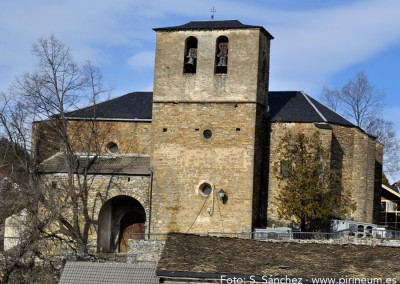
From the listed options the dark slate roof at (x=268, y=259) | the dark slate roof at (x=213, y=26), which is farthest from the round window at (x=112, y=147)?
the dark slate roof at (x=268, y=259)

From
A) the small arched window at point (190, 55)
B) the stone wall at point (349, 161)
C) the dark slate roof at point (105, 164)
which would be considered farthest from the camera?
the dark slate roof at point (105, 164)

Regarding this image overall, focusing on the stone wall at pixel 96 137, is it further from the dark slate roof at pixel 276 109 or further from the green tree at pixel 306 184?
the green tree at pixel 306 184

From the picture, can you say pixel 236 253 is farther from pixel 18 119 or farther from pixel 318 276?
pixel 18 119

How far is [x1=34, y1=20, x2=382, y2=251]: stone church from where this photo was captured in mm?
42344

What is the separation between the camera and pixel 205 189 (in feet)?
140

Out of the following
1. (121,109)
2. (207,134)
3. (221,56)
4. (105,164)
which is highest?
(221,56)

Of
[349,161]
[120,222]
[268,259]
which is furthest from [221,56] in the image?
[268,259]

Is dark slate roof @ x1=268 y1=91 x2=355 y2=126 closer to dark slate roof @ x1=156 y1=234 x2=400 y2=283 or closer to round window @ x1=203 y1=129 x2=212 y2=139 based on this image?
round window @ x1=203 y1=129 x2=212 y2=139

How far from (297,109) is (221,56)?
4.58 meters

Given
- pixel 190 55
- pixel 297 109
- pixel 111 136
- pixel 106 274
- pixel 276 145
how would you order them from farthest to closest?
pixel 111 136 → pixel 297 109 → pixel 276 145 → pixel 190 55 → pixel 106 274

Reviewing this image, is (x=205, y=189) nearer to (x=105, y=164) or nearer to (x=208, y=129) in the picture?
(x=208, y=129)

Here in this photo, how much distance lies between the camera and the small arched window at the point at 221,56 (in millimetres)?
43156

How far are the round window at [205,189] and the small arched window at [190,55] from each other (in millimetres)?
5162

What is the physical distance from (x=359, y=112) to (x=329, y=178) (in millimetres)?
21375
